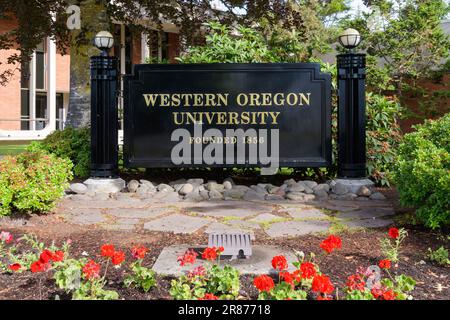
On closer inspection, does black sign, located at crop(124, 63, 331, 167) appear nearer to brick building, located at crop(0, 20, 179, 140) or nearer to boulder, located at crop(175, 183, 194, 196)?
boulder, located at crop(175, 183, 194, 196)

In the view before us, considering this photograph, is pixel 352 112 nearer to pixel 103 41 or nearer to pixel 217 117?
pixel 217 117

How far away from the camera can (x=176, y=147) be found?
667cm

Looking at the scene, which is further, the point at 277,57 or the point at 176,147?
the point at 277,57

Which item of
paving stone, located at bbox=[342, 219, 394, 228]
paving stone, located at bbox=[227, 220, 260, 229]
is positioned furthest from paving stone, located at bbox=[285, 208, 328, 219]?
paving stone, located at bbox=[227, 220, 260, 229]

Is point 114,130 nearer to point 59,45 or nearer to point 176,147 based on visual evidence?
point 176,147

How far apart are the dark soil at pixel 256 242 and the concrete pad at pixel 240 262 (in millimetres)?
94

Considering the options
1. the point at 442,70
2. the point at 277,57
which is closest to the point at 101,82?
the point at 277,57

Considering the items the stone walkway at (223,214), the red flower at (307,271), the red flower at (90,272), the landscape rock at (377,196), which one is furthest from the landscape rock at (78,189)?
the red flower at (307,271)

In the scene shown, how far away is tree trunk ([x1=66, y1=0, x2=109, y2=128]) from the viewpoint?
8.96 m

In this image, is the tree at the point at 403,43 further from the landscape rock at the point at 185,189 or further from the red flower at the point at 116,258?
A: the red flower at the point at 116,258

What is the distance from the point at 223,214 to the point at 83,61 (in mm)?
5430

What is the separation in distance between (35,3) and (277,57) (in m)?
5.19

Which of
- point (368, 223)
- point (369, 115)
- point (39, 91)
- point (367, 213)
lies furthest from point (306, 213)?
point (39, 91)

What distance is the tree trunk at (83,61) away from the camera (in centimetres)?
896
